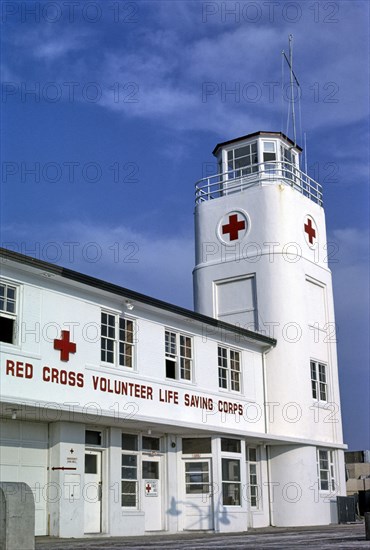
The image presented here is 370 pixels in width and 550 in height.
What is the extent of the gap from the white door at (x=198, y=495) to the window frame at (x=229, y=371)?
8.79ft

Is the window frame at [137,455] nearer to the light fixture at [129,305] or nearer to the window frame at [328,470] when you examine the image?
the light fixture at [129,305]

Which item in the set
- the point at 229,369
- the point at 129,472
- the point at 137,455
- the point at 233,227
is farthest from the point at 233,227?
the point at 129,472

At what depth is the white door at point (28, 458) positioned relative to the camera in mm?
17719

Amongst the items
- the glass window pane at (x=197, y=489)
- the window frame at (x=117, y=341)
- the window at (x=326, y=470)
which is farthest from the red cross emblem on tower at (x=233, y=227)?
the glass window pane at (x=197, y=489)

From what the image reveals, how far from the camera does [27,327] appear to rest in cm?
1773

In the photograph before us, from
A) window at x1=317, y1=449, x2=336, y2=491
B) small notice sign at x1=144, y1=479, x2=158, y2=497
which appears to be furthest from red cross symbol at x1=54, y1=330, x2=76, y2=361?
window at x1=317, y1=449, x2=336, y2=491

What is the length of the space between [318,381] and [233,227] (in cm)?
622

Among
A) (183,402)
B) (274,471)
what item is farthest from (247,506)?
(183,402)

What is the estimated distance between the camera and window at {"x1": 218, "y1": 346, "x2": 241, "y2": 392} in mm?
24375

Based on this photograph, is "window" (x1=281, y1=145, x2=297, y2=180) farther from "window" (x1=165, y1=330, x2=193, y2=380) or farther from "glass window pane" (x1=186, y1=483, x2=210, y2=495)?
"glass window pane" (x1=186, y1=483, x2=210, y2=495)

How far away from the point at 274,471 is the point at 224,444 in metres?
3.69

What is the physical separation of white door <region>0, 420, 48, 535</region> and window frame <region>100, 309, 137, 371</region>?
2517mm

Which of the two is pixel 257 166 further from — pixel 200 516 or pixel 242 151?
pixel 200 516

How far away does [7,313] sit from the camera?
17375mm
